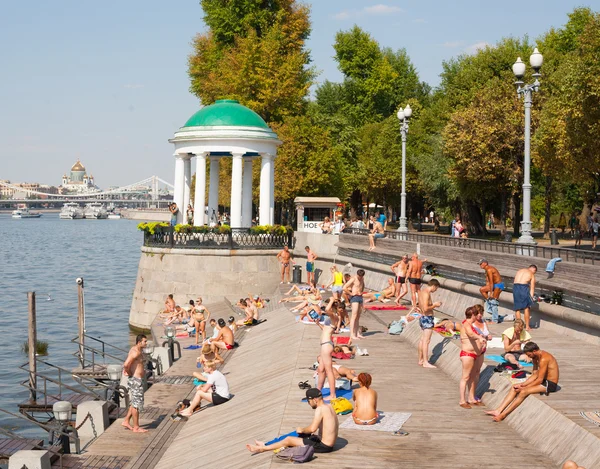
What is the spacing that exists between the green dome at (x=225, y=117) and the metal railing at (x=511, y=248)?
8.42 meters

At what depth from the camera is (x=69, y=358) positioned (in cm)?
3534

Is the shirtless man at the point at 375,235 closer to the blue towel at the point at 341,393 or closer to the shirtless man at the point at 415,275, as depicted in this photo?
the shirtless man at the point at 415,275

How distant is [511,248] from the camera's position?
2734cm

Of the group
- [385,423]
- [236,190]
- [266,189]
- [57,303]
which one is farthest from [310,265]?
[57,303]

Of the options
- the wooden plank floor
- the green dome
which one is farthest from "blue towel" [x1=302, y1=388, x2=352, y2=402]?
the green dome

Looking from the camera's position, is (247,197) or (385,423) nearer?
(385,423)

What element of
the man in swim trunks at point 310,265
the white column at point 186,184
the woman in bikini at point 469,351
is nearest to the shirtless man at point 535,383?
the woman in bikini at point 469,351

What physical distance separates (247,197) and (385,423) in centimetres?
2990

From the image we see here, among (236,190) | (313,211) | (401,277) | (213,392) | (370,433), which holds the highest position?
(236,190)

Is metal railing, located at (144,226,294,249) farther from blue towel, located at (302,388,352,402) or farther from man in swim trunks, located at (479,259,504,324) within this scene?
blue towel, located at (302,388,352,402)

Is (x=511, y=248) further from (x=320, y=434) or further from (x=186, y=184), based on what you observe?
(x=186, y=184)

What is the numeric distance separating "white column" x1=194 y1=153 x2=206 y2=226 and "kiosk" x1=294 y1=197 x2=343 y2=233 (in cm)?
715

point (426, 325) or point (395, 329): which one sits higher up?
point (426, 325)

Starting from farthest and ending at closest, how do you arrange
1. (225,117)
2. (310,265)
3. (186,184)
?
(186,184) → (225,117) → (310,265)
